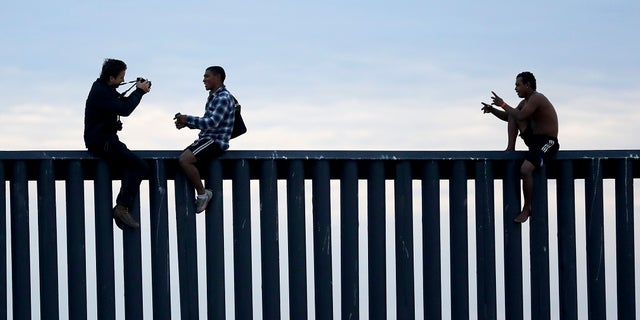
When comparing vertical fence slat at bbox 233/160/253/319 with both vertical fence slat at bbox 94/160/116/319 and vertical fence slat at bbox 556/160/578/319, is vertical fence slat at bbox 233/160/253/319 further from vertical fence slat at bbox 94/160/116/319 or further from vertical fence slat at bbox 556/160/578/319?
vertical fence slat at bbox 556/160/578/319

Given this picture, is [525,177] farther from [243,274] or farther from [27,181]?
[27,181]

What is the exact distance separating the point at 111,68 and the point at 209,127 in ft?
5.10

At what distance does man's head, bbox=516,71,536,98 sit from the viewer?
1928cm

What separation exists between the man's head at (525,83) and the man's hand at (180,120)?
4.92 meters

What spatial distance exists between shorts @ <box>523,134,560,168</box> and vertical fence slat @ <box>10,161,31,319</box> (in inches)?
292

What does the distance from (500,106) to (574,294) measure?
352 cm

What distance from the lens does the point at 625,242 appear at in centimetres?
2092

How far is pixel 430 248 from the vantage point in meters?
20.1

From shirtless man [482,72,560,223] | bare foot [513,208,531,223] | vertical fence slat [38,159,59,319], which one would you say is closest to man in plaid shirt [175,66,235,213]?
vertical fence slat [38,159,59,319]

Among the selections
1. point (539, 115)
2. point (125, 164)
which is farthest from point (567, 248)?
point (125, 164)

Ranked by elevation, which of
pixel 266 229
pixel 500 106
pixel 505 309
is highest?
pixel 500 106

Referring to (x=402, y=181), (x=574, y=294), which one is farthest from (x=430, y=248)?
(x=574, y=294)

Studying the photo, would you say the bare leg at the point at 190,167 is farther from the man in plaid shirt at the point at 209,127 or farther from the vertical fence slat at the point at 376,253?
the vertical fence slat at the point at 376,253

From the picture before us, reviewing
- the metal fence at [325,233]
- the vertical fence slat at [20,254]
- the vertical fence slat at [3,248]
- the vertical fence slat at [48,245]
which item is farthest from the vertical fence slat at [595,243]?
the vertical fence slat at [3,248]
